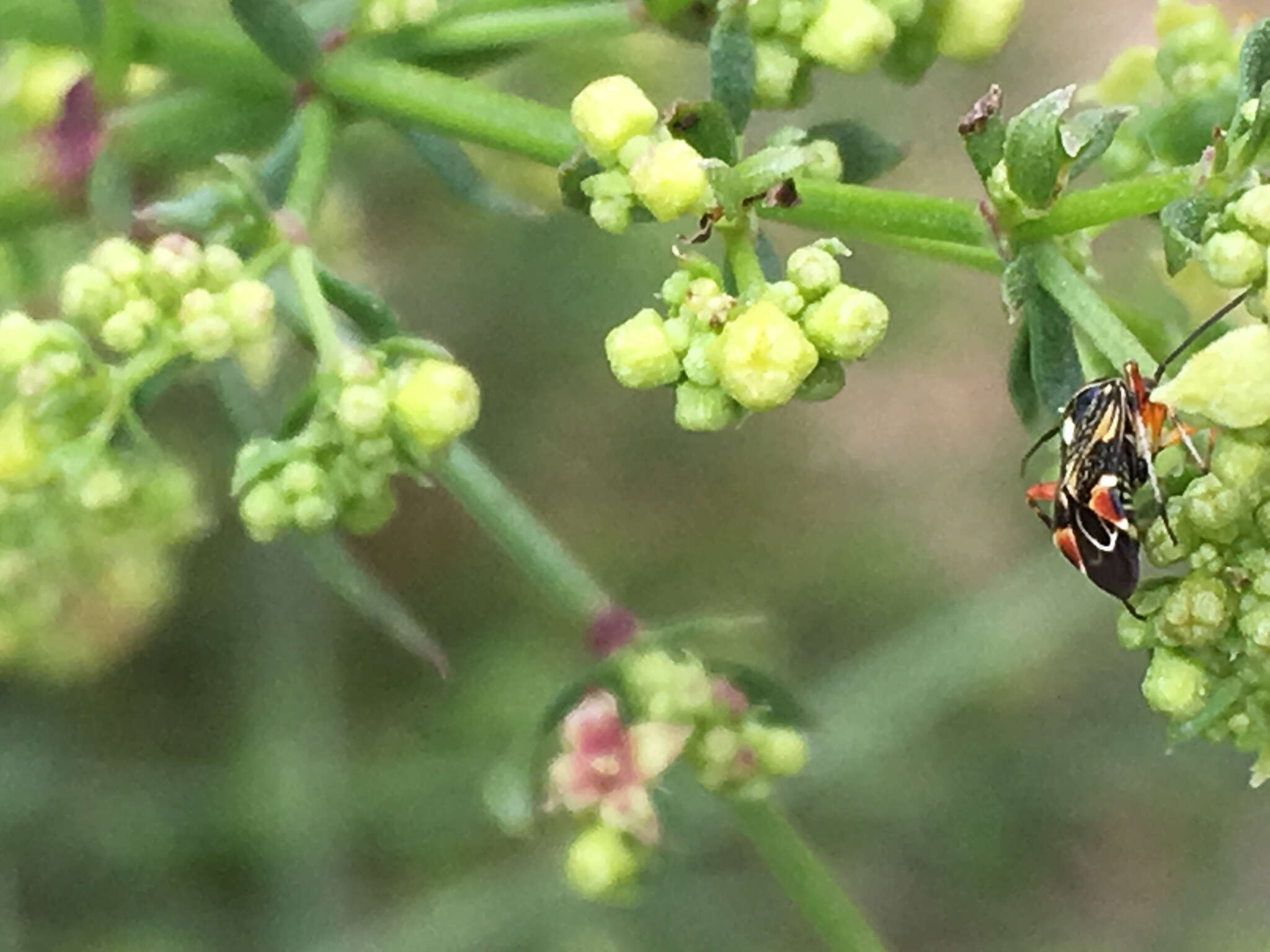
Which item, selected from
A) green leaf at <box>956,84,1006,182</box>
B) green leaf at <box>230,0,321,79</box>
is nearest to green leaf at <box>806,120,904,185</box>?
green leaf at <box>956,84,1006,182</box>

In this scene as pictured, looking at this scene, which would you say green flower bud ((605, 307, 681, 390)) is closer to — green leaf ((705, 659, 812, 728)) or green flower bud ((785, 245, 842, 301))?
green flower bud ((785, 245, 842, 301))

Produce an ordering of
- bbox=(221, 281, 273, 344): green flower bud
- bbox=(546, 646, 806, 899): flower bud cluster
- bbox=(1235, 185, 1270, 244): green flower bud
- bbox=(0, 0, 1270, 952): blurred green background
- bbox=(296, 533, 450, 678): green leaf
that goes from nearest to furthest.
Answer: bbox=(1235, 185, 1270, 244): green flower bud
bbox=(221, 281, 273, 344): green flower bud
bbox=(296, 533, 450, 678): green leaf
bbox=(546, 646, 806, 899): flower bud cluster
bbox=(0, 0, 1270, 952): blurred green background

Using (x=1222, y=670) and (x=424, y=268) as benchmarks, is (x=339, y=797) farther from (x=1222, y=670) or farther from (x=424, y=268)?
(x=1222, y=670)

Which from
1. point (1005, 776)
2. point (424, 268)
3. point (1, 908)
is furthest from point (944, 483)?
point (1, 908)

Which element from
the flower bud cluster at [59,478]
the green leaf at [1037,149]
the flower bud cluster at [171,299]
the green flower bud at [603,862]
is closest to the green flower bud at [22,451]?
the flower bud cluster at [59,478]

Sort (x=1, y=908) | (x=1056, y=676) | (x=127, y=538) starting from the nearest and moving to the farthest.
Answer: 1. (x=127, y=538)
2. (x=1, y=908)
3. (x=1056, y=676)

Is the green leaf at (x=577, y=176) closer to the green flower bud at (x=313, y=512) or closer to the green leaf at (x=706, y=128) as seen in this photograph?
the green leaf at (x=706, y=128)

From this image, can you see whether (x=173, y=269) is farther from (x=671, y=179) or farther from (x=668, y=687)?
(x=668, y=687)
